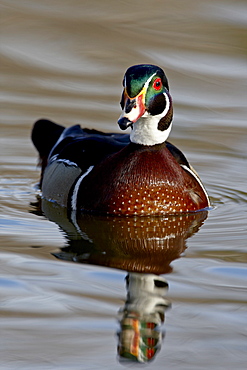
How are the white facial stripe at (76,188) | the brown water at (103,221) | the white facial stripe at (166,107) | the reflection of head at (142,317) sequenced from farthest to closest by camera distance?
the white facial stripe at (76,188), the white facial stripe at (166,107), the brown water at (103,221), the reflection of head at (142,317)

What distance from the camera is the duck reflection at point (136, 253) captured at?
4.50 meters

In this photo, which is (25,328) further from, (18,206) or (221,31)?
(221,31)

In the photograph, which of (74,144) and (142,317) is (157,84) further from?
(142,317)

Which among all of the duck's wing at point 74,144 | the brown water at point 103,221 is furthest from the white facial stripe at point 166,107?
the brown water at point 103,221

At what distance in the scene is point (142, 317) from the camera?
473cm

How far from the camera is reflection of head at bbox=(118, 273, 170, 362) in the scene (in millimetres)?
4352

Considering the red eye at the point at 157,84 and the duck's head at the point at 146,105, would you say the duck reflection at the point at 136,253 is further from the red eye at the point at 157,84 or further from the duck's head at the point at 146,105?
the red eye at the point at 157,84

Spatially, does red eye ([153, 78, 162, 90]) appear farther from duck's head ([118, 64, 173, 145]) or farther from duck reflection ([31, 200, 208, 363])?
duck reflection ([31, 200, 208, 363])

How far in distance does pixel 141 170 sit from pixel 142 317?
7.79ft

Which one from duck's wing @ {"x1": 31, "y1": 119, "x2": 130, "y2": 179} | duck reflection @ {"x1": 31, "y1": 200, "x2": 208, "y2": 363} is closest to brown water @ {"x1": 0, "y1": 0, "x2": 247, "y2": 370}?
duck reflection @ {"x1": 31, "y1": 200, "x2": 208, "y2": 363}

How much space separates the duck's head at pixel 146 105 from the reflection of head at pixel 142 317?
138cm

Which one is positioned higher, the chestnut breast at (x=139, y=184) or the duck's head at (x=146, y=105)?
the duck's head at (x=146, y=105)

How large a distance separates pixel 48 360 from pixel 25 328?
0.37 m

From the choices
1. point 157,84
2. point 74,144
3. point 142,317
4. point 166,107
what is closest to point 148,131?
point 166,107
